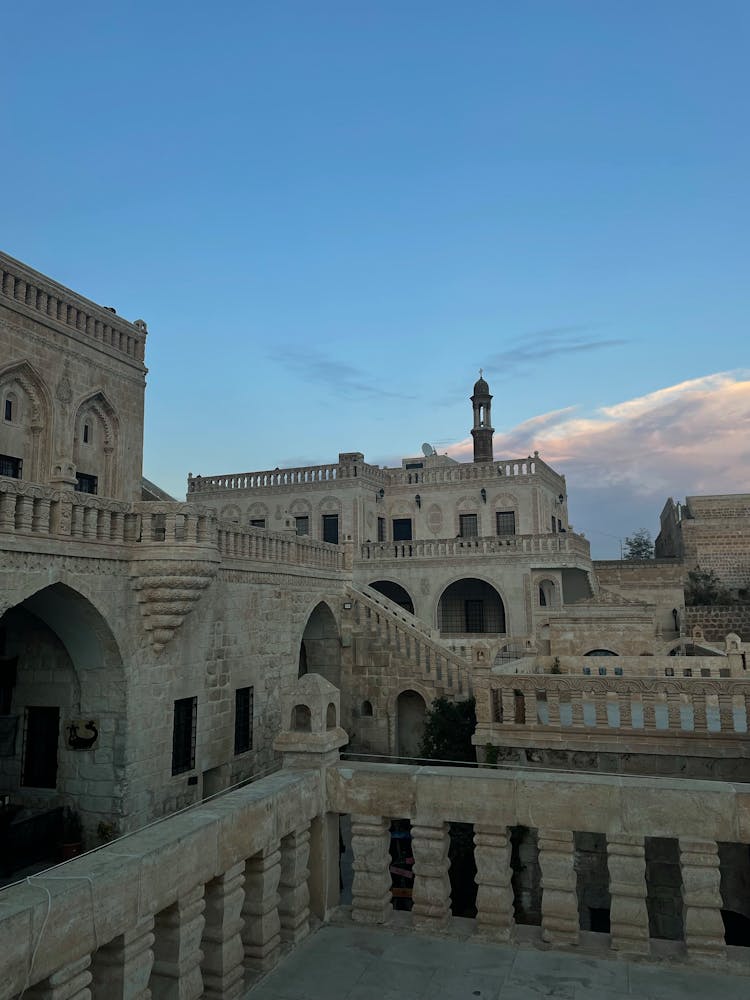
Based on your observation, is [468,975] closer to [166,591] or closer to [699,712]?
[166,591]

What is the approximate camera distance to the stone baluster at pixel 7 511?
9.40 meters

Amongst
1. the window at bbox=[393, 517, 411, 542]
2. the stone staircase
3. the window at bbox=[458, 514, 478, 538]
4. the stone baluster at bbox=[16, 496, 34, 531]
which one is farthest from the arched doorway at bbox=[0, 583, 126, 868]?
the window at bbox=[393, 517, 411, 542]

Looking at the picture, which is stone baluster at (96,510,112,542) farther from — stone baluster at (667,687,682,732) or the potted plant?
stone baluster at (667,687,682,732)

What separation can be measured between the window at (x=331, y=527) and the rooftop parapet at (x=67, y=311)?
15.0 m

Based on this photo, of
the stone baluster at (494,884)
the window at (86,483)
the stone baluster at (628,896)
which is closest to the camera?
the stone baluster at (628,896)

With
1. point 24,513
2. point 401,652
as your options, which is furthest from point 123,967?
point 401,652

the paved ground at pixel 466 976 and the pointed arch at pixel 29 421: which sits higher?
the pointed arch at pixel 29 421

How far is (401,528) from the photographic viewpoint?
1355 inches

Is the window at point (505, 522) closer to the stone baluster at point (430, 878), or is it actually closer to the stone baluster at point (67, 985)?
the stone baluster at point (430, 878)

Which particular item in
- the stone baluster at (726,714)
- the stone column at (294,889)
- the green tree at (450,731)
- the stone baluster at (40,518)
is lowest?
the green tree at (450,731)

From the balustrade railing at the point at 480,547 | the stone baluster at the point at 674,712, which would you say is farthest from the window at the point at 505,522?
the stone baluster at the point at 674,712

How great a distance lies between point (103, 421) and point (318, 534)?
50.3 feet

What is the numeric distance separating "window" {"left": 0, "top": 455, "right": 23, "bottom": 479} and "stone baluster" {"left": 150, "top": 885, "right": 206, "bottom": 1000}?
1396cm

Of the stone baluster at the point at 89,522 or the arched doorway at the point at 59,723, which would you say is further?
the arched doorway at the point at 59,723
